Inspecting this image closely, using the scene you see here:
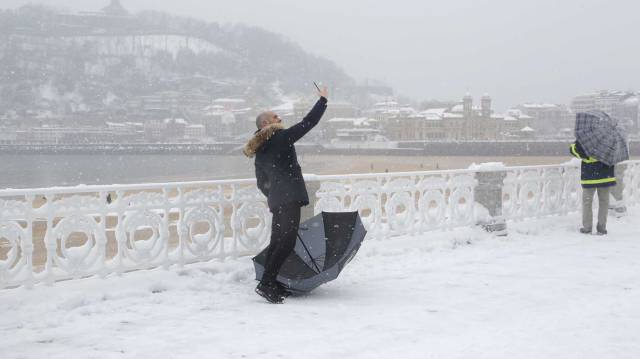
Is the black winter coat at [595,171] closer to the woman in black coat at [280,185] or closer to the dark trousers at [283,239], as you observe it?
the woman in black coat at [280,185]

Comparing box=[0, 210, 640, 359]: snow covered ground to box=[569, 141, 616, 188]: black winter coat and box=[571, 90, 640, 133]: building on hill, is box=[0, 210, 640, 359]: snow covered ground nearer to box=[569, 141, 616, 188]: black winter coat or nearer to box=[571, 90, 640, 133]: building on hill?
box=[569, 141, 616, 188]: black winter coat

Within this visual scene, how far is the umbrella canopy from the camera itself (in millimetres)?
8195

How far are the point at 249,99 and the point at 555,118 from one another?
74.9 m

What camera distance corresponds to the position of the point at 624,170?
34.7 ft

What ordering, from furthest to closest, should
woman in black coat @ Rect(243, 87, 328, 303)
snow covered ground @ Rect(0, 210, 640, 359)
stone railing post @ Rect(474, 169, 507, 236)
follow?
1. stone railing post @ Rect(474, 169, 507, 236)
2. woman in black coat @ Rect(243, 87, 328, 303)
3. snow covered ground @ Rect(0, 210, 640, 359)

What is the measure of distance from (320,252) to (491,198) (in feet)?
12.6

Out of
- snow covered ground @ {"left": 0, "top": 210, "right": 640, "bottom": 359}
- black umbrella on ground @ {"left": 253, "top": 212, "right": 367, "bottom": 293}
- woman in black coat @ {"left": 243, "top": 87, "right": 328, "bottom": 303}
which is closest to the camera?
snow covered ground @ {"left": 0, "top": 210, "right": 640, "bottom": 359}

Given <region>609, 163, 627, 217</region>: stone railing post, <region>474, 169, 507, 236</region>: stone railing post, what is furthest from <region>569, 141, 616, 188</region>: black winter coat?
<region>609, 163, 627, 217</region>: stone railing post

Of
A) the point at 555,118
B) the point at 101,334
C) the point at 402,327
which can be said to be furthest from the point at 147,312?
the point at 555,118

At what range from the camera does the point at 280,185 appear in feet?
16.8

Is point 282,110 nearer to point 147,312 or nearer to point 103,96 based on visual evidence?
point 103,96

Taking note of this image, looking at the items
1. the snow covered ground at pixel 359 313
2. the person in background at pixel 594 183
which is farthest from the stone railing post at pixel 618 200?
the snow covered ground at pixel 359 313

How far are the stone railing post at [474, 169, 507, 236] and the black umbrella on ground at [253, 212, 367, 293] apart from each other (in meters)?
3.54

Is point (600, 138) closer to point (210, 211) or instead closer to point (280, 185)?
point (280, 185)
